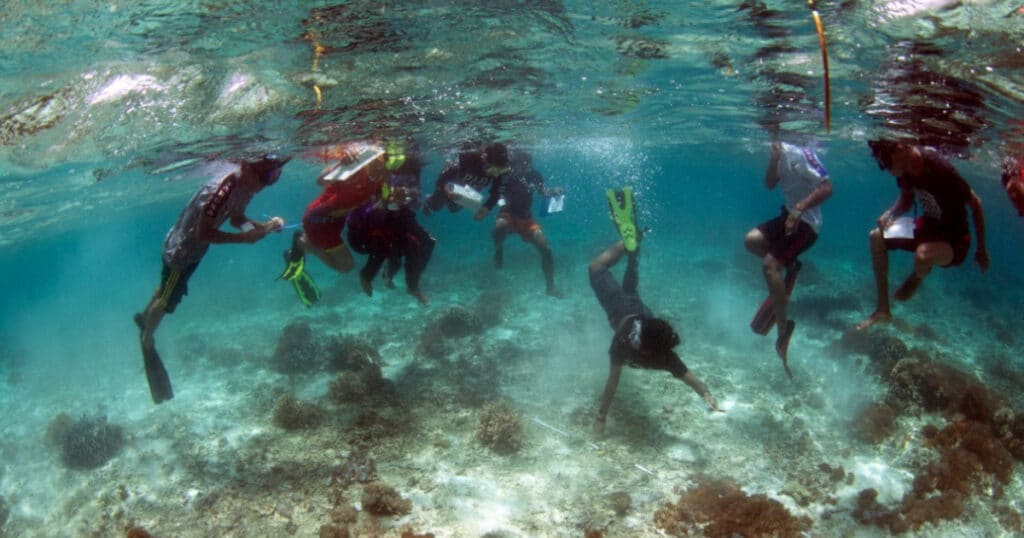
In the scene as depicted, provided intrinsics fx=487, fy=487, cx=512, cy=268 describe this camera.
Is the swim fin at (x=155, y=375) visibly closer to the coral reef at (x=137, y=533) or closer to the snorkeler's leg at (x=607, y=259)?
the coral reef at (x=137, y=533)

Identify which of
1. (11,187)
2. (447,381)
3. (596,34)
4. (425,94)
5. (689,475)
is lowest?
(447,381)

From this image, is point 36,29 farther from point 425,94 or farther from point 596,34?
point 596,34

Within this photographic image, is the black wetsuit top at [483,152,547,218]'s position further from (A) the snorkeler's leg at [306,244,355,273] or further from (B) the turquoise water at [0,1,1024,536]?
(A) the snorkeler's leg at [306,244,355,273]

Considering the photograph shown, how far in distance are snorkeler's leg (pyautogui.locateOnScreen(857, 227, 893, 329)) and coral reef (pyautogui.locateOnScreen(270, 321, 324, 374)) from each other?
1216 cm

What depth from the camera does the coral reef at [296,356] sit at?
13.2m

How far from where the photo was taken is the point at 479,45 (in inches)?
311

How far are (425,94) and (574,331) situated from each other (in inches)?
324

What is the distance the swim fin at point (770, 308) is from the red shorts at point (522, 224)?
6283mm

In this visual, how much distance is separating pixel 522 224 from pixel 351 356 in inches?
229

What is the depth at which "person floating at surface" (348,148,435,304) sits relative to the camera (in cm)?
909

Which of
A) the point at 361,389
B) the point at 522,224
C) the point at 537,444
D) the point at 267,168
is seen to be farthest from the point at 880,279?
the point at 267,168

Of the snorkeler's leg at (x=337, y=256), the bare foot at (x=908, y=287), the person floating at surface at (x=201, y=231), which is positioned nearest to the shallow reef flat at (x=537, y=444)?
the person floating at surface at (x=201, y=231)

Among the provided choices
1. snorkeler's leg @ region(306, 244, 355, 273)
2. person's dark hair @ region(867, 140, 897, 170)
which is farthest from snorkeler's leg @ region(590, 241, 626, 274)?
snorkeler's leg @ region(306, 244, 355, 273)

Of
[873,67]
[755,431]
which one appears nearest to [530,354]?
[755,431]
